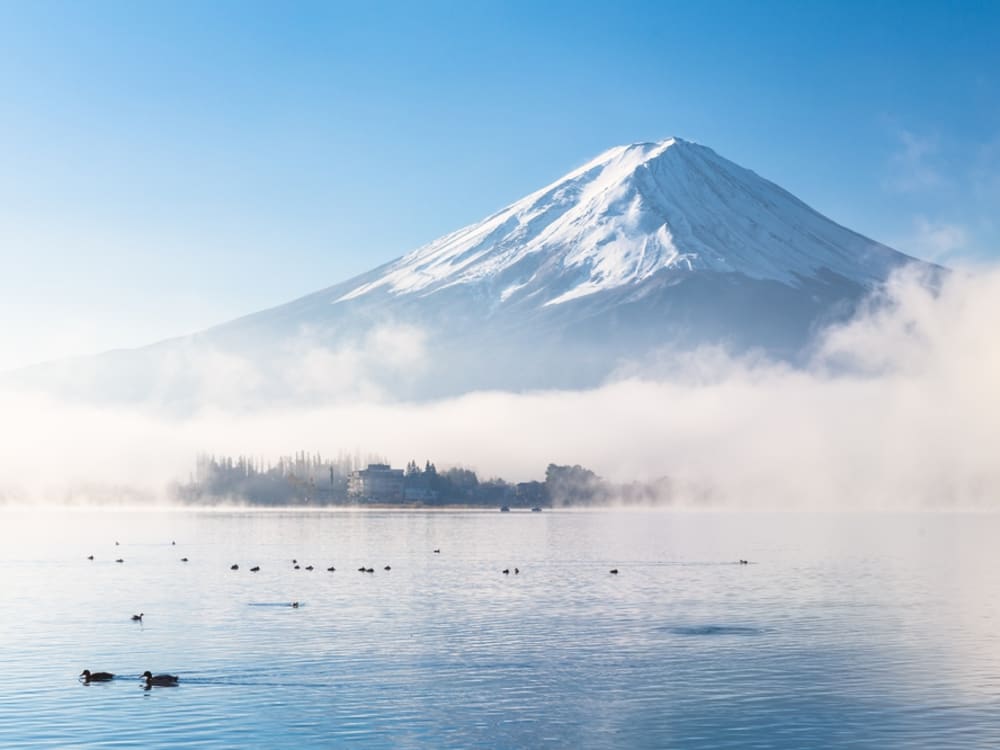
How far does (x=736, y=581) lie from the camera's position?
342 ft

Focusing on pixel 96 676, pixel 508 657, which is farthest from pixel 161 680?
pixel 508 657

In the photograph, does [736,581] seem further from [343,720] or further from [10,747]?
[10,747]

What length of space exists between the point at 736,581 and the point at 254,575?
39.4m

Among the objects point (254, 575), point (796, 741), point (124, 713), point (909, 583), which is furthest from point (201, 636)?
point (909, 583)

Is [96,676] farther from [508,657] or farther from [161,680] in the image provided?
[508,657]

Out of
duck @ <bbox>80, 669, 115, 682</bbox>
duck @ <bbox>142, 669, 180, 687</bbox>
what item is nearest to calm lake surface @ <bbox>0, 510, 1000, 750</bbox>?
duck @ <bbox>142, 669, 180, 687</bbox>

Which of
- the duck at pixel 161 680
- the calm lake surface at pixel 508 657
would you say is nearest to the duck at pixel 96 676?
the calm lake surface at pixel 508 657

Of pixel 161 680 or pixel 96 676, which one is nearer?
pixel 161 680

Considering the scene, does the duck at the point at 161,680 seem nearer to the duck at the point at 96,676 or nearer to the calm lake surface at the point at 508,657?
the calm lake surface at the point at 508,657

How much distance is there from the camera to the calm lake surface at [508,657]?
4550 cm

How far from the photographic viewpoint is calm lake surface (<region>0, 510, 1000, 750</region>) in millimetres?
45500

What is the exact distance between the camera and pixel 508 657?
200ft

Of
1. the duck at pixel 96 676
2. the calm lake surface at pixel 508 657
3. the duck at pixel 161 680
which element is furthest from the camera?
the duck at pixel 96 676

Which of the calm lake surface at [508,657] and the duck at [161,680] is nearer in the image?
the calm lake surface at [508,657]
